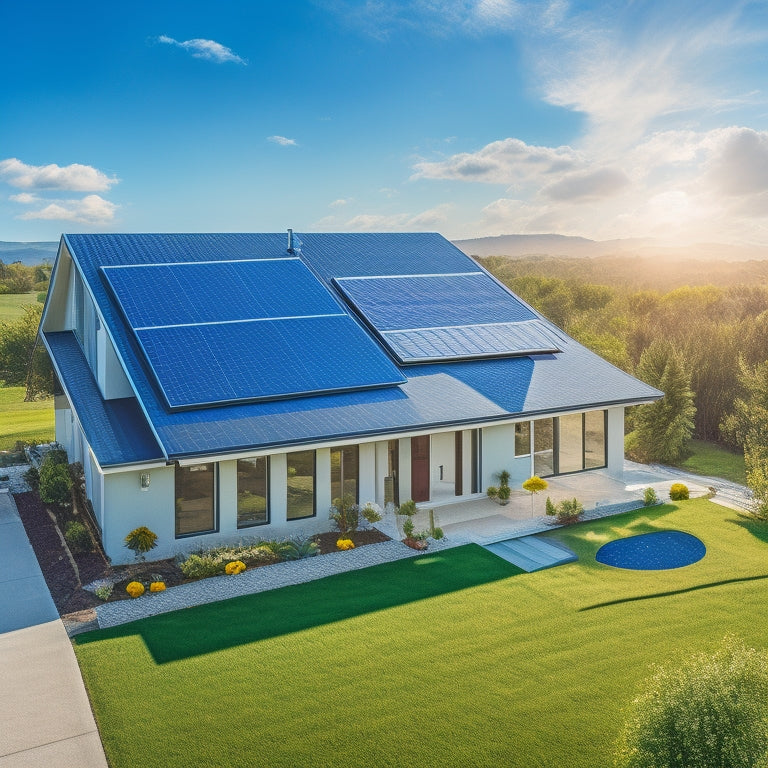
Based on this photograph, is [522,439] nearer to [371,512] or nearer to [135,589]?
[371,512]

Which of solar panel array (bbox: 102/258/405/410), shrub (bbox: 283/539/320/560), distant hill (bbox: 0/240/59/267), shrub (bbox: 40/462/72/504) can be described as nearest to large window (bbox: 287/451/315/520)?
shrub (bbox: 283/539/320/560)

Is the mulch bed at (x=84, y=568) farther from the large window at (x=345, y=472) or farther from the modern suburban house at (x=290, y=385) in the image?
the large window at (x=345, y=472)

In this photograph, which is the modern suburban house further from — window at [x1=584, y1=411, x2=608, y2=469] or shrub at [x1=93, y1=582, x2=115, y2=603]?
shrub at [x1=93, y1=582, x2=115, y2=603]

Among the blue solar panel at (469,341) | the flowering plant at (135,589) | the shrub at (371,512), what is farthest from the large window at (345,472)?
the flowering plant at (135,589)

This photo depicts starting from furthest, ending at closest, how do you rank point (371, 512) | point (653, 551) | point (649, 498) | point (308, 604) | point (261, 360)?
1. point (649, 498)
2. point (261, 360)
3. point (371, 512)
4. point (653, 551)
5. point (308, 604)

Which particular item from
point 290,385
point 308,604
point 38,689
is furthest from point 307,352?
point 38,689

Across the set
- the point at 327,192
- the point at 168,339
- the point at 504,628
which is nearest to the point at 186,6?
the point at 327,192
